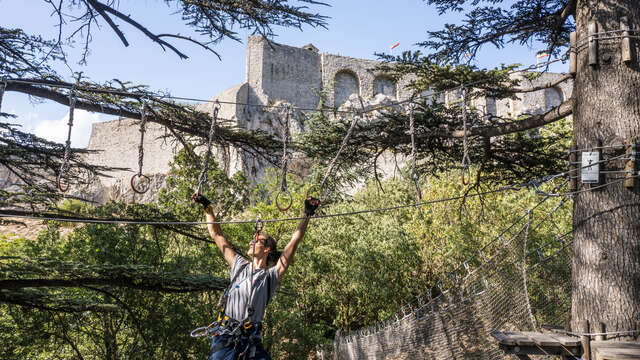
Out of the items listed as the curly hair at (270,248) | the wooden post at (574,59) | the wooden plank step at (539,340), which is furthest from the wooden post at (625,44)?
the curly hair at (270,248)

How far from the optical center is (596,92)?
9.83 ft

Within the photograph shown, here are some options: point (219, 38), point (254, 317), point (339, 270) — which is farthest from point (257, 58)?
point (254, 317)

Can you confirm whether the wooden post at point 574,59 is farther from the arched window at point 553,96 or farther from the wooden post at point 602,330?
the arched window at point 553,96

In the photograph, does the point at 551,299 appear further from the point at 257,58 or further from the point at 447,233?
the point at 257,58

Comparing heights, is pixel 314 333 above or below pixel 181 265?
below

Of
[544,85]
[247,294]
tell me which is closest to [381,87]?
[544,85]

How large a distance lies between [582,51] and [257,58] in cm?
2306

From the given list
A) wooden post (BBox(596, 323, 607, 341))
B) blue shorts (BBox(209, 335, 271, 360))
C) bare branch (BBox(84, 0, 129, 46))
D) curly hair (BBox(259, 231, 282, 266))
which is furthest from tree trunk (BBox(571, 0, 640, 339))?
bare branch (BBox(84, 0, 129, 46))

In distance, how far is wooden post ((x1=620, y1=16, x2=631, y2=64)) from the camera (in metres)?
2.87

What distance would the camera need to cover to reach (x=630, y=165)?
110 inches

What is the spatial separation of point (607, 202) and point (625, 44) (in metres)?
0.99

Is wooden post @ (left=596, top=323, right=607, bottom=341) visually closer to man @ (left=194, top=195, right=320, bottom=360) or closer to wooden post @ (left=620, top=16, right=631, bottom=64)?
wooden post @ (left=620, top=16, right=631, bottom=64)

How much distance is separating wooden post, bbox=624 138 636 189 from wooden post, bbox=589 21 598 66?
1.85 feet

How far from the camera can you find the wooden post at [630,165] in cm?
277
